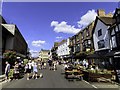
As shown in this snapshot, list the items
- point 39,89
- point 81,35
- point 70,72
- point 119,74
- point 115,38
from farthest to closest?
1. point 81,35
2. point 115,38
3. point 70,72
4. point 119,74
5. point 39,89

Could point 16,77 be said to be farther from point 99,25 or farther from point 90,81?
point 99,25

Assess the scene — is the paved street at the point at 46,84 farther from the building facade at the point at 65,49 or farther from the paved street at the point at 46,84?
the building facade at the point at 65,49

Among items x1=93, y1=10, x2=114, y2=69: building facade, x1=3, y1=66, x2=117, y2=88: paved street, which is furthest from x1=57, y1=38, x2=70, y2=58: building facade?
x1=3, y1=66, x2=117, y2=88: paved street

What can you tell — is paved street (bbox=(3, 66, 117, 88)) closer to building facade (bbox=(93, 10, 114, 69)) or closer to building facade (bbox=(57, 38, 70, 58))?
building facade (bbox=(93, 10, 114, 69))

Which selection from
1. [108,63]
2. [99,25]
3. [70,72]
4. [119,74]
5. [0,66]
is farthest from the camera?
[99,25]

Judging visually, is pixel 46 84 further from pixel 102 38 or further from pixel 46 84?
pixel 102 38

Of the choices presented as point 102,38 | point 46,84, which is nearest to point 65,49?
point 102,38

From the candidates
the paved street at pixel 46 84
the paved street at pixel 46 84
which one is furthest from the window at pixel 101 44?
the paved street at pixel 46 84

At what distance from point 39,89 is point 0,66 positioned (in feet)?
44.9

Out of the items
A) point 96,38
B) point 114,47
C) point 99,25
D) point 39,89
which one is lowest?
point 39,89

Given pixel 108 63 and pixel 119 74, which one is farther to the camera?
pixel 108 63

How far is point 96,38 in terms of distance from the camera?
35500mm

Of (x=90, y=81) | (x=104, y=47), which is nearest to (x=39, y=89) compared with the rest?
(x=90, y=81)

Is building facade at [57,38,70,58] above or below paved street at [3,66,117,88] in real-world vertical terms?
above
